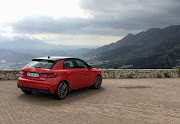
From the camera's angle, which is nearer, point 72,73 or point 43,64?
point 43,64

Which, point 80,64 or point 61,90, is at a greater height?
point 80,64

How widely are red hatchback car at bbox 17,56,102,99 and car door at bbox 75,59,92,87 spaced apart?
9cm

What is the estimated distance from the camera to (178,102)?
21.7 feet

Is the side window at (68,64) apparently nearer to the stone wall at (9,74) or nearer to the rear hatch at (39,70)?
the rear hatch at (39,70)

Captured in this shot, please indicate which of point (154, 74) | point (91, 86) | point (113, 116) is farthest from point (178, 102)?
point (154, 74)

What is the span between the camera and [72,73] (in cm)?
683

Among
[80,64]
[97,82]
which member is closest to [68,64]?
[80,64]

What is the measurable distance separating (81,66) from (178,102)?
3.69m

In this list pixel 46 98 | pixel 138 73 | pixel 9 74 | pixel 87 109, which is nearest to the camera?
pixel 87 109

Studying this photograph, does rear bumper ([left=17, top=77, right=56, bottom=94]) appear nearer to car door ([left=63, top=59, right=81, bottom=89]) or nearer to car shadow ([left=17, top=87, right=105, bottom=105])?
car shadow ([left=17, top=87, right=105, bottom=105])

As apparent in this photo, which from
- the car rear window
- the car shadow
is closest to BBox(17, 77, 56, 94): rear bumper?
the car shadow

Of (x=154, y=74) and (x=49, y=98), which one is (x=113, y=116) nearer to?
(x=49, y=98)

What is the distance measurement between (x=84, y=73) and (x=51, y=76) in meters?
1.81

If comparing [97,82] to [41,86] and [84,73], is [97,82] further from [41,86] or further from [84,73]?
[41,86]
